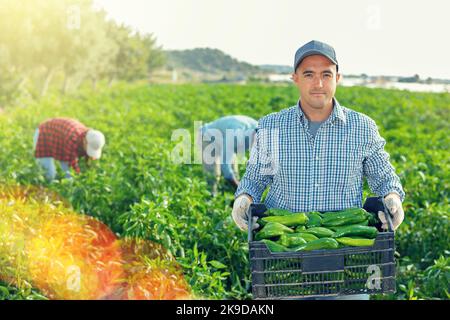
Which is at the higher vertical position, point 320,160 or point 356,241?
point 320,160

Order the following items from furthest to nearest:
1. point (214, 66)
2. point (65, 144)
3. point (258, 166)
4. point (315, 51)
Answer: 1. point (214, 66)
2. point (65, 144)
3. point (258, 166)
4. point (315, 51)

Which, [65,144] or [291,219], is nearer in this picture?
[291,219]

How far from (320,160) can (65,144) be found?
4.32 metres

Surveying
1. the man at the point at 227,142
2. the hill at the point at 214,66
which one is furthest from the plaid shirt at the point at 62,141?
the hill at the point at 214,66

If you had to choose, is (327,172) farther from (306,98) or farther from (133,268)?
(133,268)

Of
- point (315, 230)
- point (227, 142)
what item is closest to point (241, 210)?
point (315, 230)

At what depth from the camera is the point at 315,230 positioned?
301 cm

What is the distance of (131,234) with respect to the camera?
15.3 ft

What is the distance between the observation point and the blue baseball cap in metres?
3.12

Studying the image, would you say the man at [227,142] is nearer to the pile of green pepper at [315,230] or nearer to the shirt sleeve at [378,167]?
the shirt sleeve at [378,167]

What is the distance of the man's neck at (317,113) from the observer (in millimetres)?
3307

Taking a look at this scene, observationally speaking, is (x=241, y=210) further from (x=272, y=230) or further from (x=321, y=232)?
(x=321, y=232)

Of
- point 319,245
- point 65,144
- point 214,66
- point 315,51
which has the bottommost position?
point 319,245

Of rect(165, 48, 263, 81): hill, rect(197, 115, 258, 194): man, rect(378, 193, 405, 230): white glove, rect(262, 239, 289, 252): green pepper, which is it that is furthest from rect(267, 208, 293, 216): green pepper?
rect(165, 48, 263, 81): hill
